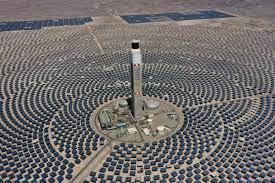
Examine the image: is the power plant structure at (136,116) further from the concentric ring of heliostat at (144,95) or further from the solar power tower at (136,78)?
the concentric ring of heliostat at (144,95)

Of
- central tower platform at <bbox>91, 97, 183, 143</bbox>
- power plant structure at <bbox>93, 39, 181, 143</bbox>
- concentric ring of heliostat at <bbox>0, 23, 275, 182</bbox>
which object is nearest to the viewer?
concentric ring of heliostat at <bbox>0, 23, 275, 182</bbox>

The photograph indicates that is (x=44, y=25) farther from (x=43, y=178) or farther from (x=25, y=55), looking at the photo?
(x=43, y=178)

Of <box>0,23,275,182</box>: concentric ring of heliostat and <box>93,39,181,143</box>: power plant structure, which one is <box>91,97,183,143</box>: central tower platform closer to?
<box>93,39,181,143</box>: power plant structure

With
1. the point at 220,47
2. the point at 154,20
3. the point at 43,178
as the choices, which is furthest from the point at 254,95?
the point at 154,20

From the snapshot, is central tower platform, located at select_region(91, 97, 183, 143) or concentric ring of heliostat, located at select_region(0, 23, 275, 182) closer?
concentric ring of heliostat, located at select_region(0, 23, 275, 182)

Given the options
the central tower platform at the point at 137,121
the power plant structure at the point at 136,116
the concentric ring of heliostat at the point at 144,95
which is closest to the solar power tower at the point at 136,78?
the power plant structure at the point at 136,116

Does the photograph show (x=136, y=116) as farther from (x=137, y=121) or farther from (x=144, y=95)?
(x=144, y=95)

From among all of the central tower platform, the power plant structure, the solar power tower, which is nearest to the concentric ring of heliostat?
the central tower platform
